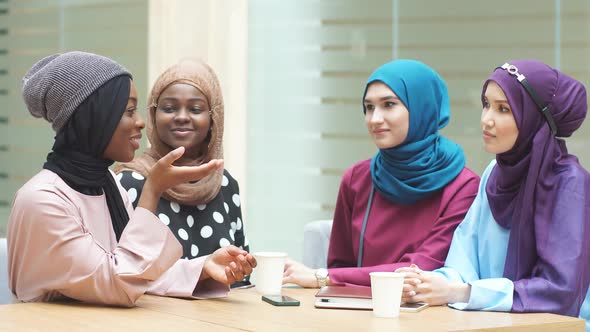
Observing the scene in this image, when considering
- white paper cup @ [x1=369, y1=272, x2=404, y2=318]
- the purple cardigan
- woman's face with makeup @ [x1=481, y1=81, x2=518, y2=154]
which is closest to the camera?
white paper cup @ [x1=369, y1=272, x2=404, y2=318]

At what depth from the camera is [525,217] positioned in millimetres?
3031

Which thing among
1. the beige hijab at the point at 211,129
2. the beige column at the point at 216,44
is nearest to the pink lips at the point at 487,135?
the beige hijab at the point at 211,129

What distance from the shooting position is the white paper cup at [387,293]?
2.60 m

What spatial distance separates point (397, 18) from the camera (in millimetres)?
5516

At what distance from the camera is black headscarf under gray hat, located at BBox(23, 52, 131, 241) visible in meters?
2.70

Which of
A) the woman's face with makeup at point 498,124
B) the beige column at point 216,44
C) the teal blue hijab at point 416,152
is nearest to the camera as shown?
the woman's face with makeup at point 498,124

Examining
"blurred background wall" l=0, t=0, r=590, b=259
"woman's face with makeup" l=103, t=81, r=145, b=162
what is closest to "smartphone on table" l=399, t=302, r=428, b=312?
"woman's face with makeup" l=103, t=81, r=145, b=162

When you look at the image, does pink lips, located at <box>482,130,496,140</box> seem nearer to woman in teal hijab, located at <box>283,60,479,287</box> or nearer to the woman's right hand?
woman in teal hijab, located at <box>283,60,479,287</box>

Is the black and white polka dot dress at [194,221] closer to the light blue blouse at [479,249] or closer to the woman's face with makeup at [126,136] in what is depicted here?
the woman's face with makeup at [126,136]

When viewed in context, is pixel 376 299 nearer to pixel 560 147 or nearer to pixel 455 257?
pixel 455 257

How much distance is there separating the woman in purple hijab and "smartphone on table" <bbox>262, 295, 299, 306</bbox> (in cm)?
33

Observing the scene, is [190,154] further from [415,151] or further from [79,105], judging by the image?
[79,105]

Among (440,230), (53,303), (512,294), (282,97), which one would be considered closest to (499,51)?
(282,97)

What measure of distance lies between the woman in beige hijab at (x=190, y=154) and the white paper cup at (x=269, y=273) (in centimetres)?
70
